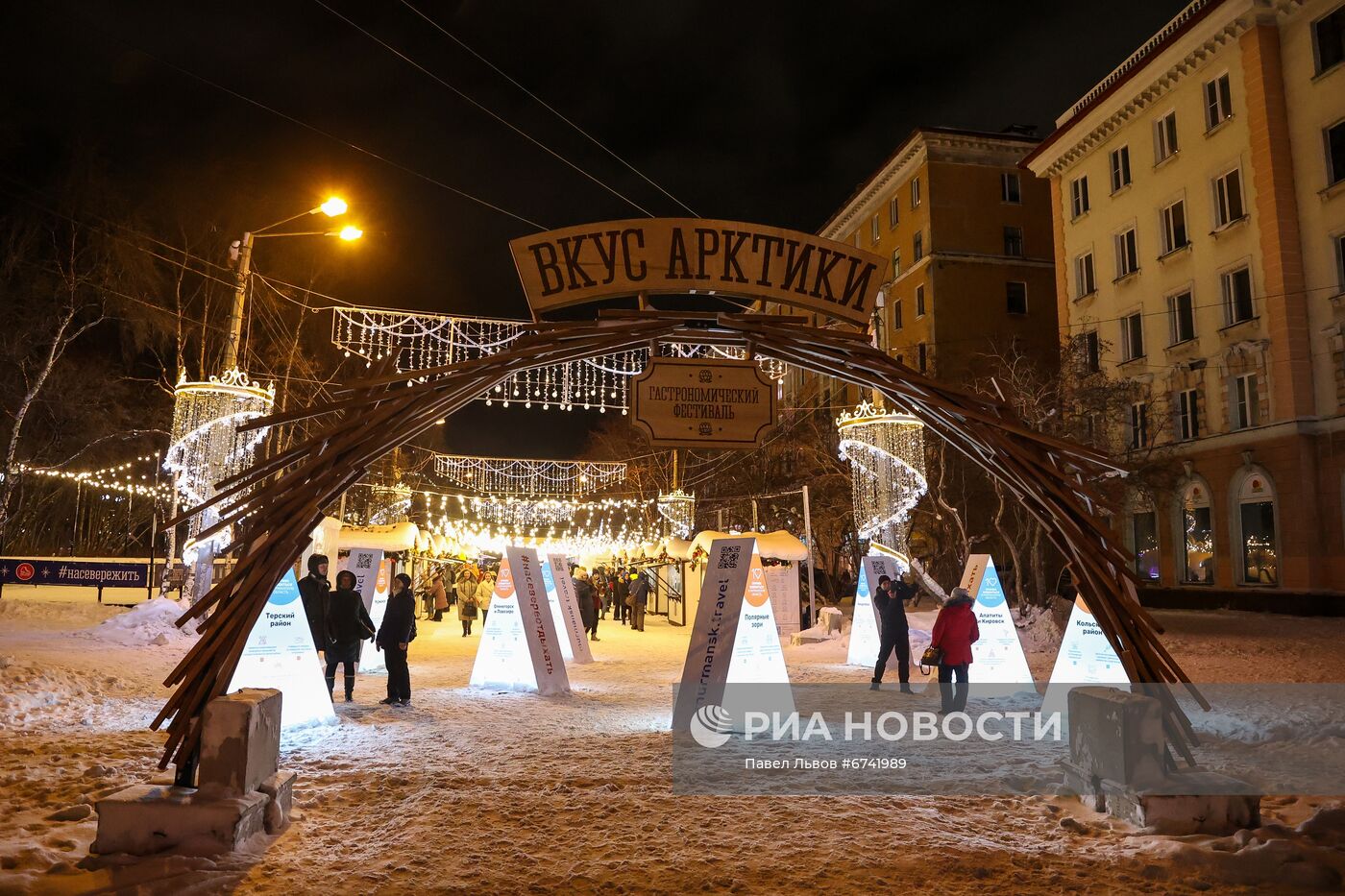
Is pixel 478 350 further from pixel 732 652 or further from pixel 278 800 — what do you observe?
pixel 278 800

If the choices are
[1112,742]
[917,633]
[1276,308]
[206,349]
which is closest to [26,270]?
[206,349]

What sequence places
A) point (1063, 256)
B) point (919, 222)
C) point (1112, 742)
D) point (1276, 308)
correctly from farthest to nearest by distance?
point (919, 222)
point (1063, 256)
point (1276, 308)
point (1112, 742)

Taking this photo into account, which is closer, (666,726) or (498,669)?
(666,726)

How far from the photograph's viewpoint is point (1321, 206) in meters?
21.2

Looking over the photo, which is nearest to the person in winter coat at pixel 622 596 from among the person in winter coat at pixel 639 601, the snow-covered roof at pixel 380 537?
the person in winter coat at pixel 639 601

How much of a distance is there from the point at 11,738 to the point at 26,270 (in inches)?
704

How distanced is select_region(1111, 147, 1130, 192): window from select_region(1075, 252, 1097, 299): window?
241 cm

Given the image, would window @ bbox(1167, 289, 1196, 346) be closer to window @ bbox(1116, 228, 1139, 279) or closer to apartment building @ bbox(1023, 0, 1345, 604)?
apartment building @ bbox(1023, 0, 1345, 604)

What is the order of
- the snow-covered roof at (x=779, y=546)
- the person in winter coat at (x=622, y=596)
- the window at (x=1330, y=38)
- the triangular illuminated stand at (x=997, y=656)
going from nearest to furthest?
the triangular illuminated stand at (x=997, y=656) < the snow-covered roof at (x=779, y=546) < the window at (x=1330, y=38) < the person in winter coat at (x=622, y=596)

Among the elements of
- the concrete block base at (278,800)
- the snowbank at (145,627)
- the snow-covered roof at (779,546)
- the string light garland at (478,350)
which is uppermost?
the string light garland at (478,350)

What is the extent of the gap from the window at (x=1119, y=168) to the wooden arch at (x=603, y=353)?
26.6 meters

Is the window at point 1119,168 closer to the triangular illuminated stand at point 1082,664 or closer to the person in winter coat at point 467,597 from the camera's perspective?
the triangular illuminated stand at point 1082,664

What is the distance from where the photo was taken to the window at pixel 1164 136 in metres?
25.8

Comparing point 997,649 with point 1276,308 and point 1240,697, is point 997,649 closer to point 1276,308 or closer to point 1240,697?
point 1240,697
